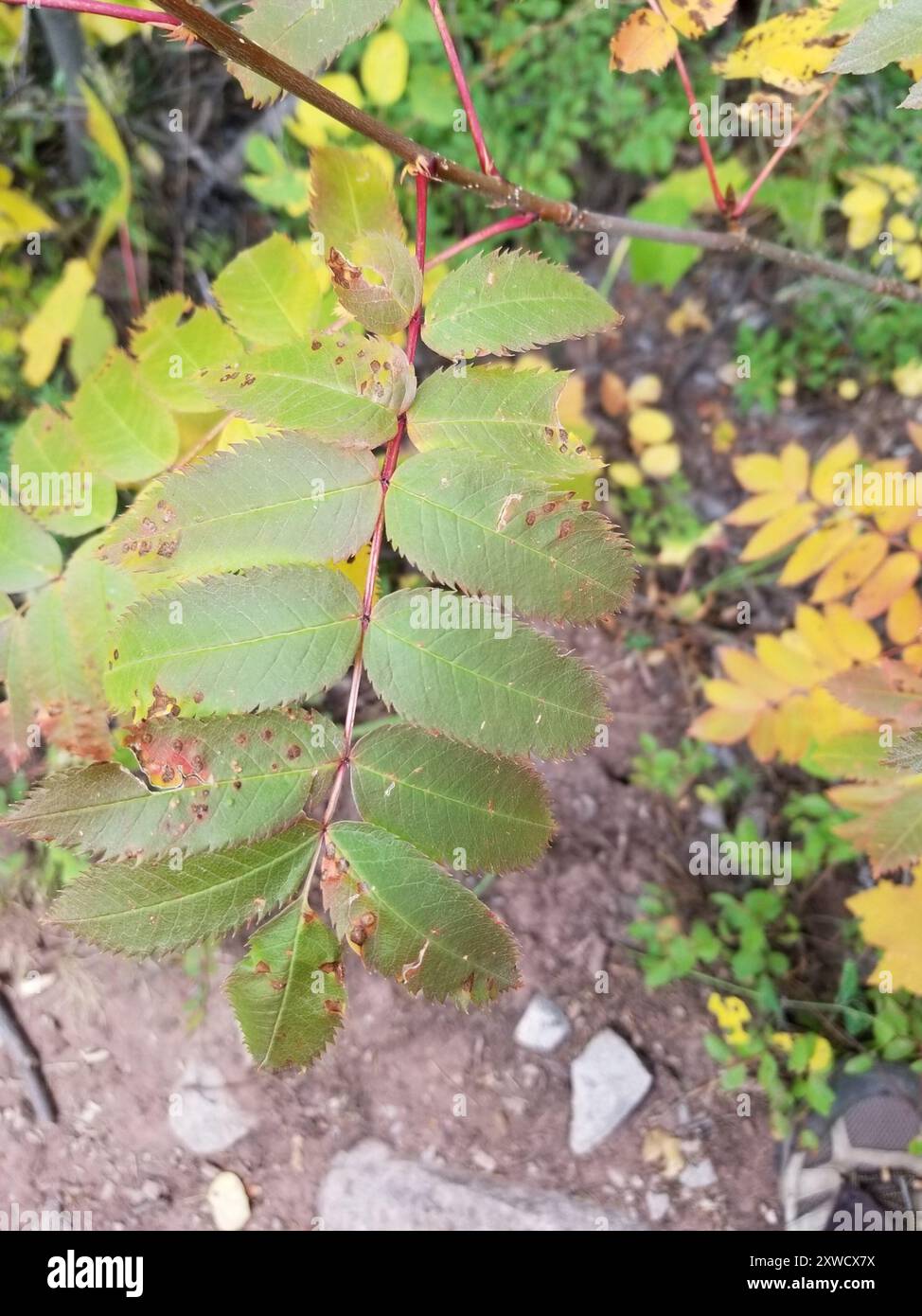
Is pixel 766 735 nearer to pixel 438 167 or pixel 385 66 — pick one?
pixel 438 167

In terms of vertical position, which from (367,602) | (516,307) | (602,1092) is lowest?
(602,1092)

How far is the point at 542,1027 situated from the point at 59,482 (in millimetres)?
1807

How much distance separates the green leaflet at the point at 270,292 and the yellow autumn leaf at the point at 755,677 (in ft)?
4.06

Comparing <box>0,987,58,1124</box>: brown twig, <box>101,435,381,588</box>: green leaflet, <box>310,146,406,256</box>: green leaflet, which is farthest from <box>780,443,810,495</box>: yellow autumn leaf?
<box>0,987,58,1124</box>: brown twig

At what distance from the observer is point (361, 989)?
240cm

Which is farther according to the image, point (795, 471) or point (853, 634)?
point (795, 471)

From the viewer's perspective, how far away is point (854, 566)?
1.91 m

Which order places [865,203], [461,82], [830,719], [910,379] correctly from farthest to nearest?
[910,379]
[865,203]
[830,719]
[461,82]

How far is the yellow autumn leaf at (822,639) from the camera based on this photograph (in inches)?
76.7

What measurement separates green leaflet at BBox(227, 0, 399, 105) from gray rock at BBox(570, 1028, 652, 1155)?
2.26 meters

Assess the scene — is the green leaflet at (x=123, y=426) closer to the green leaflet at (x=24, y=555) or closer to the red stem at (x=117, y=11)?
the green leaflet at (x=24, y=555)

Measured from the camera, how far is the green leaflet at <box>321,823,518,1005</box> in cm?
103

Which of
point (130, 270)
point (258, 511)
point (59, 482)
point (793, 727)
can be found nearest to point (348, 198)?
point (258, 511)

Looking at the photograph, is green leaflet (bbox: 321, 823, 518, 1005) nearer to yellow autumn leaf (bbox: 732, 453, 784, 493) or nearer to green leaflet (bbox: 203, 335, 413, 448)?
green leaflet (bbox: 203, 335, 413, 448)
